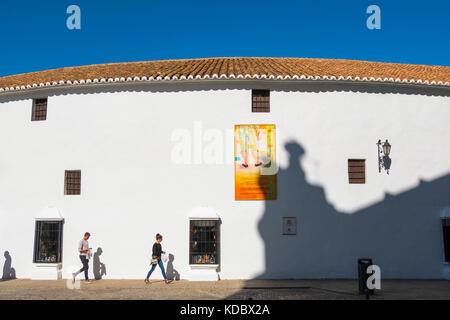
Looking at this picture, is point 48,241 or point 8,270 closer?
point 48,241

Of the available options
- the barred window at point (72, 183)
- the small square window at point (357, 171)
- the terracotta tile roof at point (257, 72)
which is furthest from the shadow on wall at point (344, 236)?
the barred window at point (72, 183)

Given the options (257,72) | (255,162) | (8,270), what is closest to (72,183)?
(8,270)

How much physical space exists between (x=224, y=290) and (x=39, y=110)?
30.3ft

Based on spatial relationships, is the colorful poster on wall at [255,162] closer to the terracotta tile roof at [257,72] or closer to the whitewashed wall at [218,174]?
the whitewashed wall at [218,174]

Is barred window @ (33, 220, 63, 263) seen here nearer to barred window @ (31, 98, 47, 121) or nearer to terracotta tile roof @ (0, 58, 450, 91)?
barred window @ (31, 98, 47, 121)

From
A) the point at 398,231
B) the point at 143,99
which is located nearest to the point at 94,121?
the point at 143,99

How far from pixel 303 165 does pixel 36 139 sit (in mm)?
9279

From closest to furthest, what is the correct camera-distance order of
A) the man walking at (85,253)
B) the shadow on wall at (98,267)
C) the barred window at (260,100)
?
the man walking at (85,253), the shadow on wall at (98,267), the barred window at (260,100)

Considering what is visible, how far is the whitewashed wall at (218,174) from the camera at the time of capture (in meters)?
13.7

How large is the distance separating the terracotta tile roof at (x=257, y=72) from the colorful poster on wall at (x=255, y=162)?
1.80 metres

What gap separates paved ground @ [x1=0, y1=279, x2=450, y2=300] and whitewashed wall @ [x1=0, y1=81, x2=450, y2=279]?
0.83m

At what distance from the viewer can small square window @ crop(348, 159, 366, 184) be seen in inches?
557

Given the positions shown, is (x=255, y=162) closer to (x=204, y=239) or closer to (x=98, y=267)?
(x=204, y=239)

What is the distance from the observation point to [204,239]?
13719 millimetres
